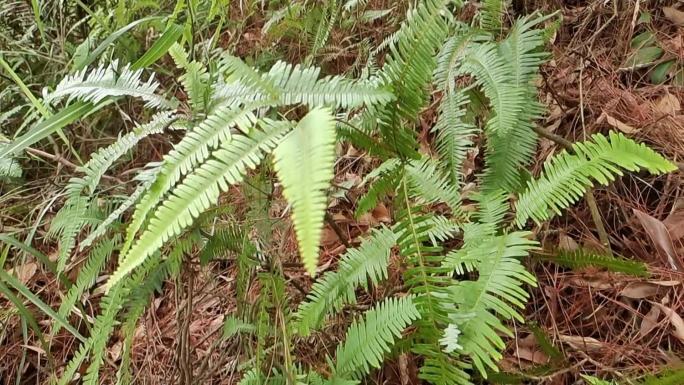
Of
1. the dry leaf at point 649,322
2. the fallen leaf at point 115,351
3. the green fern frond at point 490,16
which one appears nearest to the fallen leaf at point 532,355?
the dry leaf at point 649,322

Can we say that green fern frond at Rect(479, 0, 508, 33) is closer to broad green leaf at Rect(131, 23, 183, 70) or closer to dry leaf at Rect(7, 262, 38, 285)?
broad green leaf at Rect(131, 23, 183, 70)

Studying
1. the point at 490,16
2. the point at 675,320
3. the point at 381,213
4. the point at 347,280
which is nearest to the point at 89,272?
the point at 347,280

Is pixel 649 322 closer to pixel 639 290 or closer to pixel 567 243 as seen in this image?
pixel 639 290

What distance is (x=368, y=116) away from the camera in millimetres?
1089

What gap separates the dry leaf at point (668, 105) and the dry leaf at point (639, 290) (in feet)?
1.51

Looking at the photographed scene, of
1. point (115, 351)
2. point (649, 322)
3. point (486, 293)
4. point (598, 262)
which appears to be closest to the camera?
point (486, 293)

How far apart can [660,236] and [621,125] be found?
0.34 m

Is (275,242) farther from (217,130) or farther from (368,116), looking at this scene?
(217,130)

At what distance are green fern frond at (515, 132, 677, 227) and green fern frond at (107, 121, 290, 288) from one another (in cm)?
56

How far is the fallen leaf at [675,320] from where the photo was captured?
120 cm

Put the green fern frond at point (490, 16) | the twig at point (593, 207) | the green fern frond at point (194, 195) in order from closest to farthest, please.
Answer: the green fern frond at point (194, 195) → the twig at point (593, 207) → the green fern frond at point (490, 16)

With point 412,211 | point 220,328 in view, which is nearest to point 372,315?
point 412,211

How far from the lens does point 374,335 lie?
3.52 ft

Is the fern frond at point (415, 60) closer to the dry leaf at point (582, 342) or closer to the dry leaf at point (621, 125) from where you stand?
the dry leaf at point (582, 342)
